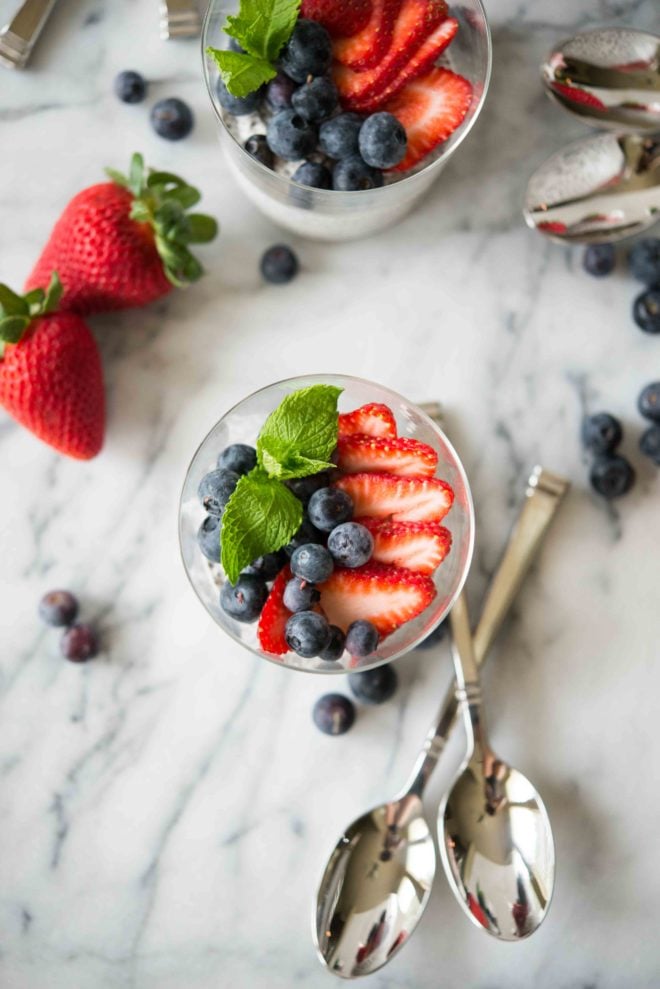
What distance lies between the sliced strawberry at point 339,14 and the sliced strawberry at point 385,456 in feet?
2.09

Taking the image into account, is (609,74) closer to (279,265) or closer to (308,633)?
(279,265)

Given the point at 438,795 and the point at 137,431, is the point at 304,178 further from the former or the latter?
the point at 438,795

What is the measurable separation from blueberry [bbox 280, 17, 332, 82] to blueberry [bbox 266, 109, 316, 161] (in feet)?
0.19

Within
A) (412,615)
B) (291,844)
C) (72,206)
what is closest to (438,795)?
(291,844)

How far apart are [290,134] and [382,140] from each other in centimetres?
14

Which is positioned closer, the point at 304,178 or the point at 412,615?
the point at 412,615

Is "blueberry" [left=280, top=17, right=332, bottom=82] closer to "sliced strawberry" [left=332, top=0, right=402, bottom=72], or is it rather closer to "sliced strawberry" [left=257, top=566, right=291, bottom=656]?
"sliced strawberry" [left=332, top=0, right=402, bottom=72]

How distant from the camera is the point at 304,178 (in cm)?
136

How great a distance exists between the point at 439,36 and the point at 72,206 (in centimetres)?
66

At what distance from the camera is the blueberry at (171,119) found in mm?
1601

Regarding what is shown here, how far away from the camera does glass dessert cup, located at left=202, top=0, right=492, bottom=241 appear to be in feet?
4.51

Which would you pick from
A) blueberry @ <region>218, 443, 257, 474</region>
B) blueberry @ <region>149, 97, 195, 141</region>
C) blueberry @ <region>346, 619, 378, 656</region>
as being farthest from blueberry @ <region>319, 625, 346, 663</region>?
blueberry @ <region>149, 97, 195, 141</region>

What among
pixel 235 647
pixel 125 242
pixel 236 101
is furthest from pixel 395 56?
pixel 235 647

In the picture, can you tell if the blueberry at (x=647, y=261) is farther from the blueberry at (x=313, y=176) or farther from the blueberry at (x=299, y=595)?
the blueberry at (x=299, y=595)
